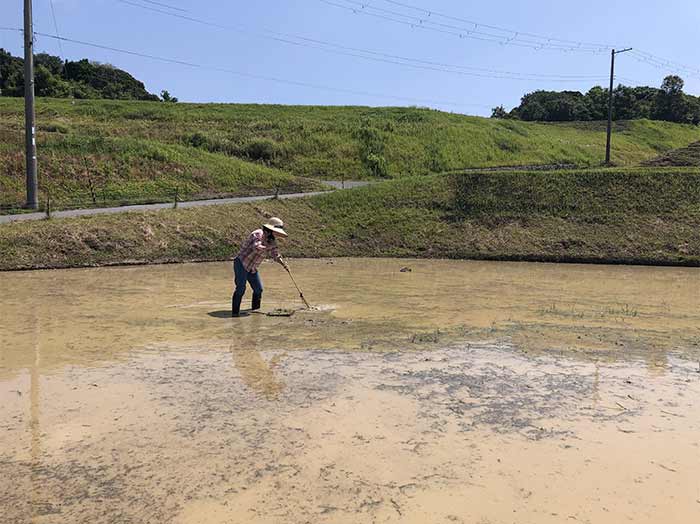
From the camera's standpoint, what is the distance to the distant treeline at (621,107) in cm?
7625

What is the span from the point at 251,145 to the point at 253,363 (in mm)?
30595

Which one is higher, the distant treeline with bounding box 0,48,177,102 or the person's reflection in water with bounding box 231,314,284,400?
the distant treeline with bounding box 0,48,177,102

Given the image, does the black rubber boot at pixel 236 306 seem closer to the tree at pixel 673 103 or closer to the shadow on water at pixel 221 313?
the shadow on water at pixel 221 313

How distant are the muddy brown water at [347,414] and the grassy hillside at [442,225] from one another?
669 cm

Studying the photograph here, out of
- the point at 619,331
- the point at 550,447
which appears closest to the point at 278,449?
the point at 550,447

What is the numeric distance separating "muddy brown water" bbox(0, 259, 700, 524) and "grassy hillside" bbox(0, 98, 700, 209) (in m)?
15.5

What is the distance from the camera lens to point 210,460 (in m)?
4.96

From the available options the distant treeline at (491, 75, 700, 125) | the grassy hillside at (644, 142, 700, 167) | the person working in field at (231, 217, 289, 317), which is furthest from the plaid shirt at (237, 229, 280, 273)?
the distant treeline at (491, 75, 700, 125)

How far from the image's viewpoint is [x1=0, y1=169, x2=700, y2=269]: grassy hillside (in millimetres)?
18016

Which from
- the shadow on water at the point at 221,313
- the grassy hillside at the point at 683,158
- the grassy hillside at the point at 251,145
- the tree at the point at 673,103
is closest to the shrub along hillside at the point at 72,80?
the grassy hillside at the point at 251,145

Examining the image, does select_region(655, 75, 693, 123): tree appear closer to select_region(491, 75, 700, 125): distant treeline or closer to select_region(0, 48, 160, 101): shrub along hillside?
select_region(491, 75, 700, 125): distant treeline

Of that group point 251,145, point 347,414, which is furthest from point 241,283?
point 251,145

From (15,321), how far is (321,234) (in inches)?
498

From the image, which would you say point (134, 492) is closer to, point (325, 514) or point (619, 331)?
point (325, 514)
